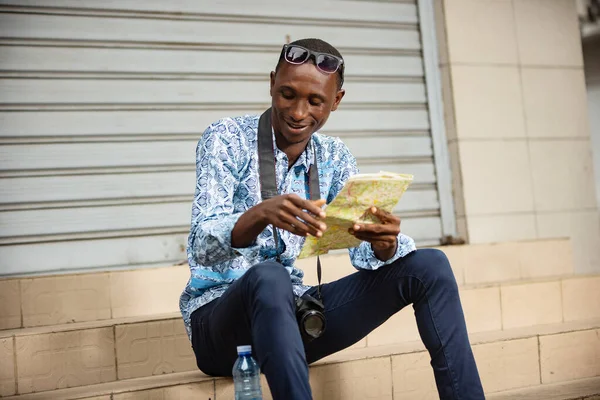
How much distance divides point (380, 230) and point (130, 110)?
3080mm

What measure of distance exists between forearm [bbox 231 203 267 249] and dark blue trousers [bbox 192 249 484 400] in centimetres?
11

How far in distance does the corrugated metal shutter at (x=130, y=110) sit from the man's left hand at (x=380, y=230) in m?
2.75

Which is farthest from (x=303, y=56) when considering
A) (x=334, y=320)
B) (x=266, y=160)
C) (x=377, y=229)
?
(x=334, y=320)

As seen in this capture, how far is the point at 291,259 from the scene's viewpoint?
124 inches

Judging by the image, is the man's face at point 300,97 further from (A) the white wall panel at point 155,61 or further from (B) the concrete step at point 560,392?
(A) the white wall panel at point 155,61

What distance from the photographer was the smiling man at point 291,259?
270 centimetres

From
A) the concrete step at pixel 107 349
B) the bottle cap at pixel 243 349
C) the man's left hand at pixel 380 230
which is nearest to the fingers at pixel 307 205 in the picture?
the man's left hand at pixel 380 230

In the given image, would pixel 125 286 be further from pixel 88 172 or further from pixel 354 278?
pixel 354 278

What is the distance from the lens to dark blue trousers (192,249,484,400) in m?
2.47

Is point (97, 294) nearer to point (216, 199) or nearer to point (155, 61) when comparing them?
point (155, 61)

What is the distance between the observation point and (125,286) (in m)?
4.56

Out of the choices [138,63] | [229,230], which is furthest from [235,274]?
[138,63]

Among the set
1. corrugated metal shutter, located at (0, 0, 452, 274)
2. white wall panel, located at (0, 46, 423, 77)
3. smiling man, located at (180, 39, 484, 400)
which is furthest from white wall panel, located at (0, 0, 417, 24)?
smiling man, located at (180, 39, 484, 400)

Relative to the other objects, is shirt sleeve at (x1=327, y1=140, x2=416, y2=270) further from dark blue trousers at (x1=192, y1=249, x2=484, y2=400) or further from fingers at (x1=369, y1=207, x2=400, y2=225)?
fingers at (x1=369, y1=207, x2=400, y2=225)
